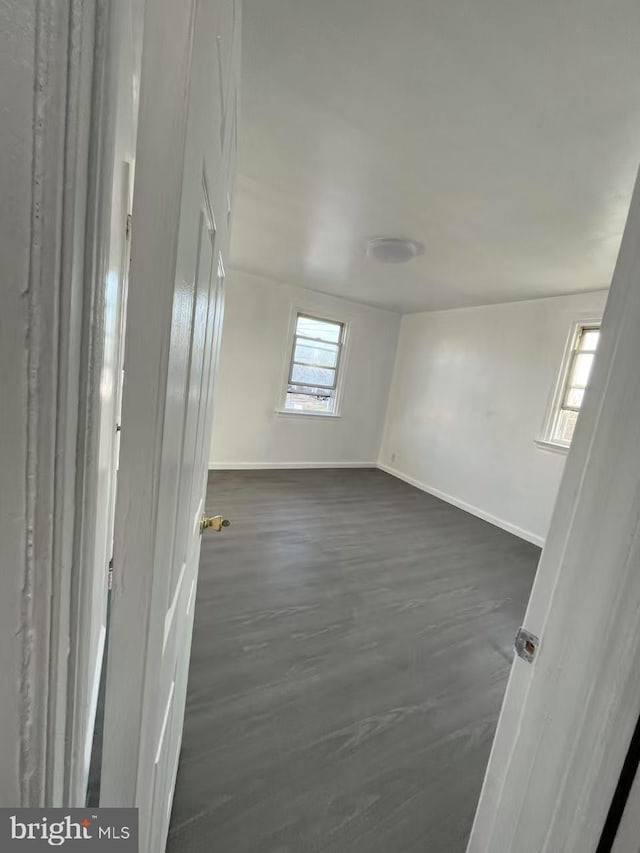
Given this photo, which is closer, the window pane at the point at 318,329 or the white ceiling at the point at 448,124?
the white ceiling at the point at 448,124

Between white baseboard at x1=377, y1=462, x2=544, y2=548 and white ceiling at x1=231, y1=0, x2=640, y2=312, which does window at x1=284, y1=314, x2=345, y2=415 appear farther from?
white ceiling at x1=231, y1=0, x2=640, y2=312

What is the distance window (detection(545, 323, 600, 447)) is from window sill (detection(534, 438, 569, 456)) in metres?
0.01

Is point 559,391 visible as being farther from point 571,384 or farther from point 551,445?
point 551,445

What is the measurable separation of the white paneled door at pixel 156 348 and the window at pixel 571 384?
400 centimetres

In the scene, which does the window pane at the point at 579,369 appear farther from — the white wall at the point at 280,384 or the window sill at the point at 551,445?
the white wall at the point at 280,384

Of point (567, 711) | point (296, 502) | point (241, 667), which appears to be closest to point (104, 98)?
point (567, 711)

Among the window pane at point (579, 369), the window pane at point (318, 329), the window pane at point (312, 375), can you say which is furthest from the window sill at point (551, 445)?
the window pane at point (318, 329)

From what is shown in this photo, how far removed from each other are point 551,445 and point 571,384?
616 millimetres

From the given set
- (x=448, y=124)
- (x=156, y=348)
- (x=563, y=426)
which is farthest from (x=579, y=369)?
(x=156, y=348)

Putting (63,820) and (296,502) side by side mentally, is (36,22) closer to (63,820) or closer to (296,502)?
(63,820)

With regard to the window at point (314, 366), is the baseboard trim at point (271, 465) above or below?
below

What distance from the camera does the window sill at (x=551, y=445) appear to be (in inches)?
145

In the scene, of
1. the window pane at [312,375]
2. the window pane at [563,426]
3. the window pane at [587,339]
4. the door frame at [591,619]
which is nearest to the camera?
the door frame at [591,619]

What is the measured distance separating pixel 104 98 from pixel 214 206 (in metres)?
0.37
